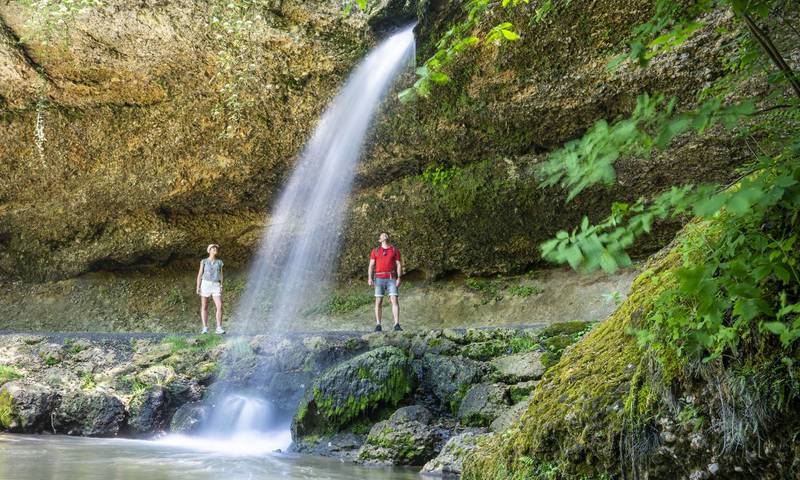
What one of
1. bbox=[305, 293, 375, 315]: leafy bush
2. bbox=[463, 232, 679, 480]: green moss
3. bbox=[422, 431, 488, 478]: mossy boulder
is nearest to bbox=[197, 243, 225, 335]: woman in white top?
bbox=[305, 293, 375, 315]: leafy bush

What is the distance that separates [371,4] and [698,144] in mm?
6553

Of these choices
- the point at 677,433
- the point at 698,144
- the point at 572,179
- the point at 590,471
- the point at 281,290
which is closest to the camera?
the point at 572,179

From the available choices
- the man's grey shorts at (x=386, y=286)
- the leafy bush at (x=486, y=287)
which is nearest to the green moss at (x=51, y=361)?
the man's grey shorts at (x=386, y=286)

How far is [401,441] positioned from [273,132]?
9.17m

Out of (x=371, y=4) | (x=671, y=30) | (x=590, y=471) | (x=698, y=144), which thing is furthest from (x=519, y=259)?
(x=671, y=30)

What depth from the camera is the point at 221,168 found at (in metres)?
14.3

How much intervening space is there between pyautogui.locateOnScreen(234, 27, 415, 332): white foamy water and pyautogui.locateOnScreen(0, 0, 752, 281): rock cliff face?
13.0 inches

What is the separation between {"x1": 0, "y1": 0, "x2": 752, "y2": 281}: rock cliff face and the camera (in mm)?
11578

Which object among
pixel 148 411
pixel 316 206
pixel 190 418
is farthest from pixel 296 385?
pixel 316 206

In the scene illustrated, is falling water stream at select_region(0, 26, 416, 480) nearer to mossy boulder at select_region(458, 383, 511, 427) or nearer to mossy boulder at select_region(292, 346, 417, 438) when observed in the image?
mossy boulder at select_region(292, 346, 417, 438)

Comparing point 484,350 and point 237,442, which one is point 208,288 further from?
point 484,350

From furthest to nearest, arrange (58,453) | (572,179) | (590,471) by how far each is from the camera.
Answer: (58,453) → (590,471) → (572,179)

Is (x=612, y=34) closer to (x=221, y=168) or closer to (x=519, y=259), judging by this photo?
(x=519, y=259)

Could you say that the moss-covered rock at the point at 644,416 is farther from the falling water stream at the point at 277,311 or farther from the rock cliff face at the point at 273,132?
the rock cliff face at the point at 273,132
